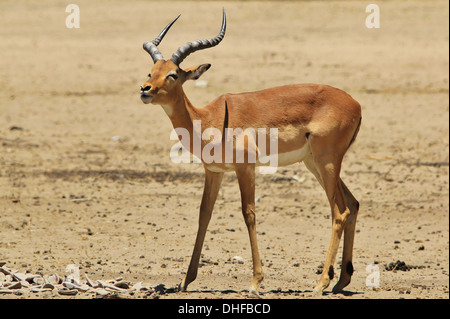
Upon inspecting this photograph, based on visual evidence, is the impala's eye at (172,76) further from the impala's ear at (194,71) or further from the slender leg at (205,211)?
the slender leg at (205,211)

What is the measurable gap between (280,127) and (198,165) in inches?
262

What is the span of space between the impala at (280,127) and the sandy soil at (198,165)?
2.39 ft

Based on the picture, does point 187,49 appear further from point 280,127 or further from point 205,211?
point 205,211

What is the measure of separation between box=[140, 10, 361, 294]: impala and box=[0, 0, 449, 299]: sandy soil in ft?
2.39

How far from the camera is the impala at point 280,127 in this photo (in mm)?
9531

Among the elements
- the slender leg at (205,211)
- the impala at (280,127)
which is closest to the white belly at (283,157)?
the impala at (280,127)

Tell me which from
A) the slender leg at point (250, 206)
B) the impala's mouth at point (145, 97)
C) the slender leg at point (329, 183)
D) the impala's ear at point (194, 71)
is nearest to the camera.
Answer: the impala's mouth at point (145, 97)

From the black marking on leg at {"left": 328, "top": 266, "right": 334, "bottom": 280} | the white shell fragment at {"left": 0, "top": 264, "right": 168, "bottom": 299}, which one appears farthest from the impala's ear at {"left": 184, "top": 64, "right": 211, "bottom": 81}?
the black marking on leg at {"left": 328, "top": 266, "right": 334, "bottom": 280}

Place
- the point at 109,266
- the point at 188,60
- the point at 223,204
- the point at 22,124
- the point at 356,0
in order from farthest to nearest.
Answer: the point at 356,0 < the point at 188,60 < the point at 22,124 < the point at 223,204 < the point at 109,266

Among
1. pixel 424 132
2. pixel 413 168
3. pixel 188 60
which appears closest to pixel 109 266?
pixel 413 168

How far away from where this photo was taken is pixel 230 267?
11.2 meters

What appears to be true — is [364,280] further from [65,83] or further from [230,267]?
[65,83]

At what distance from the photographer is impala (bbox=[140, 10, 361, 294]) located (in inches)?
375

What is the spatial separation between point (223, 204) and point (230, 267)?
10.4ft
